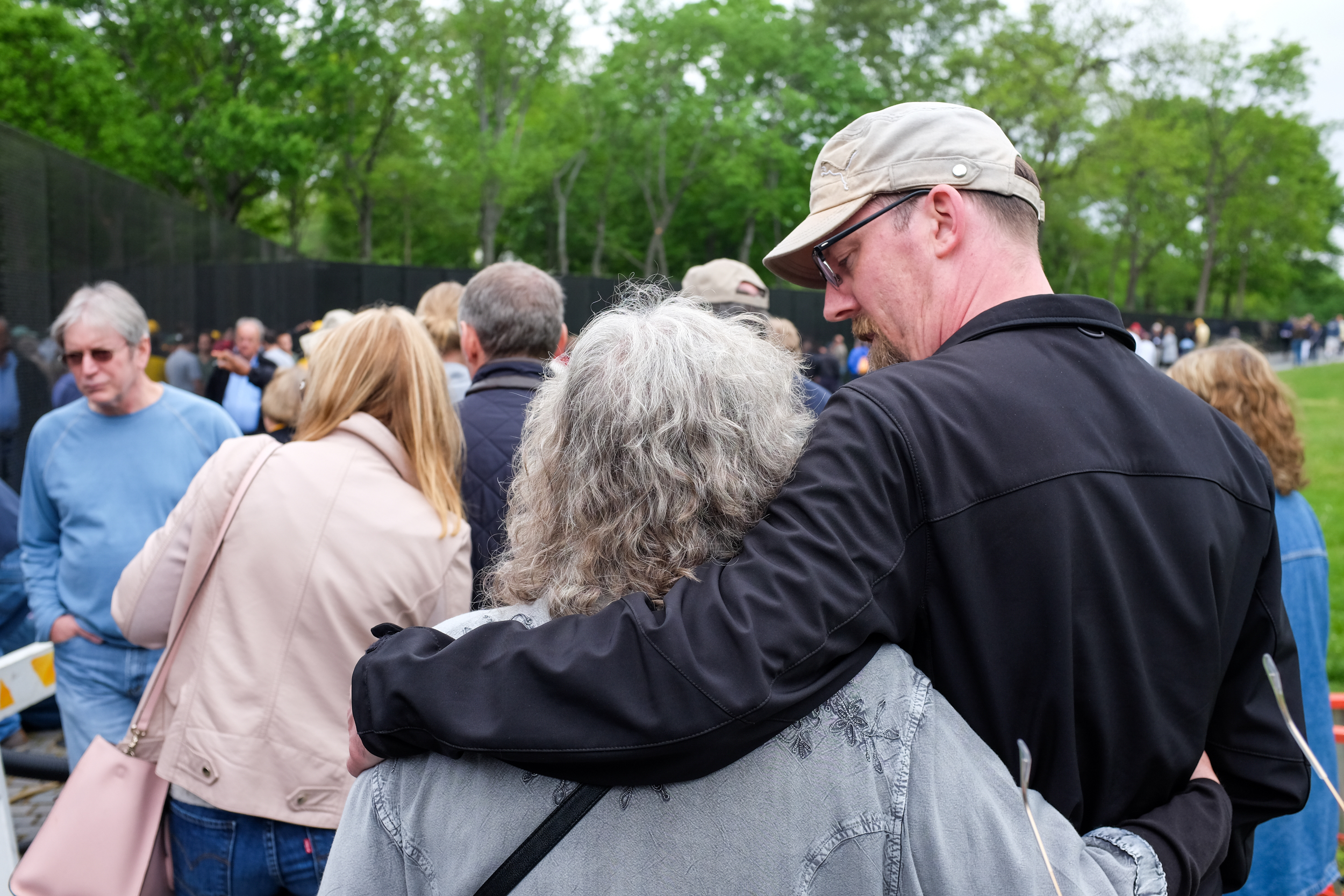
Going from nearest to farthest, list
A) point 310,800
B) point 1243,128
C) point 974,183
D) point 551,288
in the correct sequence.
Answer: point 974,183 → point 310,800 → point 551,288 → point 1243,128

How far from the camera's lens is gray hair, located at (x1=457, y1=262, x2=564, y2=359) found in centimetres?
327

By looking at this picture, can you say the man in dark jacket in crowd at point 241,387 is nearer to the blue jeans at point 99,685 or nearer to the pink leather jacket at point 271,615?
the blue jeans at point 99,685

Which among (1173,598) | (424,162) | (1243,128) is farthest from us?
(1243,128)

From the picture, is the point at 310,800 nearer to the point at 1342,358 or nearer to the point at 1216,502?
the point at 1216,502

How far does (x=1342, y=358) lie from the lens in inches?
1559

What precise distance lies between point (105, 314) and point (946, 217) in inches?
130

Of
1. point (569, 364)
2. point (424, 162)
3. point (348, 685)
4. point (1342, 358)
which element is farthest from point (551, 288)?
point (1342, 358)

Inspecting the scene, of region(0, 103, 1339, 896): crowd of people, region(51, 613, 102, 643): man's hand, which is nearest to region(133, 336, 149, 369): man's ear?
region(51, 613, 102, 643): man's hand

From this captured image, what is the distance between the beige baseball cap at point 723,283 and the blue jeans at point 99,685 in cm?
278

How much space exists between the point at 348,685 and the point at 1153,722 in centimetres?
174

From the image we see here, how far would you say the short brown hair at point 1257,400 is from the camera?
2.81 meters

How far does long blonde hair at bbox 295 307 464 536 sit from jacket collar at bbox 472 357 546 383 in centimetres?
62

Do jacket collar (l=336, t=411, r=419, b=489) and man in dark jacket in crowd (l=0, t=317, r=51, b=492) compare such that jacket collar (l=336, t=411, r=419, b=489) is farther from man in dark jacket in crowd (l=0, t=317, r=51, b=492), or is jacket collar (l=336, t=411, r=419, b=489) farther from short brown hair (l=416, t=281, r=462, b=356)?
man in dark jacket in crowd (l=0, t=317, r=51, b=492)

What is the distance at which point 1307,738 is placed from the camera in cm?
271
